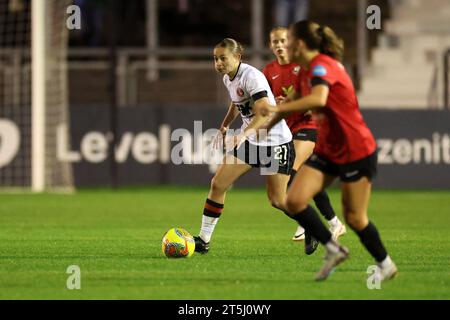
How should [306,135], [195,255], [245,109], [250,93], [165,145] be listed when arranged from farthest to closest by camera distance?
[165,145]
[306,135]
[245,109]
[195,255]
[250,93]

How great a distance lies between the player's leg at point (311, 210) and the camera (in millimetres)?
8320

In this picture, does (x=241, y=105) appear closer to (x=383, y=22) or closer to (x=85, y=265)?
(x=85, y=265)

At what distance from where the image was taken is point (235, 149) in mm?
10461

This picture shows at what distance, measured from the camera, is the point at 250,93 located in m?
10.3

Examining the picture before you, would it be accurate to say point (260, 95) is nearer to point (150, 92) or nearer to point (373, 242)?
point (373, 242)

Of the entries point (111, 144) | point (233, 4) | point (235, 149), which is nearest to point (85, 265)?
point (235, 149)

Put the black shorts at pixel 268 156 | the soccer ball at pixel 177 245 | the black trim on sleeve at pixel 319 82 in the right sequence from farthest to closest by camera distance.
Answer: the black shorts at pixel 268 156 < the soccer ball at pixel 177 245 < the black trim on sleeve at pixel 319 82

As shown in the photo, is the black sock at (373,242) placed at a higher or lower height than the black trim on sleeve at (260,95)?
lower

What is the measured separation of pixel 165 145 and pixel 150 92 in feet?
7.31

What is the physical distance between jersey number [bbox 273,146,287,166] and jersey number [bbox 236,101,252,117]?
42 cm

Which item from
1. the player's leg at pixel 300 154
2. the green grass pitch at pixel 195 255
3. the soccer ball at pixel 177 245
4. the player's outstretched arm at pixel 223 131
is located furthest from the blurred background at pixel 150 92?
the soccer ball at pixel 177 245

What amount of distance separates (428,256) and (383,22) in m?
17.5

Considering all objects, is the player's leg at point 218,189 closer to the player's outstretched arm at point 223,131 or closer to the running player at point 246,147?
the running player at point 246,147

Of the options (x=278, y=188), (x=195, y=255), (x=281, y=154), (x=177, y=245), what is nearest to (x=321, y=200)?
(x=278, y=188)
